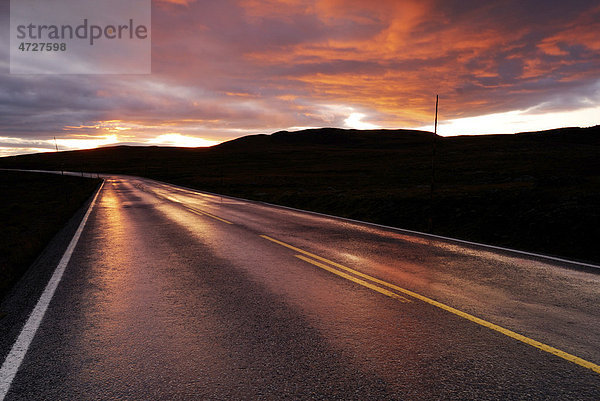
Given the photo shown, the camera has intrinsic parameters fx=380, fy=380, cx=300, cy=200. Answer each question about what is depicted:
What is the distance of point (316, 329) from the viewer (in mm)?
4316

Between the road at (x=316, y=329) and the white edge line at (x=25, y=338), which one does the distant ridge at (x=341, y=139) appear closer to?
the road at (x=316, y=329)

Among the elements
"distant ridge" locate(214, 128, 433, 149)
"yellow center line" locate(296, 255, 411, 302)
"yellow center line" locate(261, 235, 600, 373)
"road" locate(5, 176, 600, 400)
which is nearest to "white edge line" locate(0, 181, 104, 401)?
"road" locate(5, 176, 600, 400)

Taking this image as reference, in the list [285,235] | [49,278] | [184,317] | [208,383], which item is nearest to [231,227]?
[285,235]

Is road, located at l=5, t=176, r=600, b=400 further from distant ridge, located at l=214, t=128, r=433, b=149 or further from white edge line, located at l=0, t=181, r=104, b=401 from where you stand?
distant ridge, located at l=214, t=128, r=433, b=149

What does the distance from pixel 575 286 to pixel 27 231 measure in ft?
54.3

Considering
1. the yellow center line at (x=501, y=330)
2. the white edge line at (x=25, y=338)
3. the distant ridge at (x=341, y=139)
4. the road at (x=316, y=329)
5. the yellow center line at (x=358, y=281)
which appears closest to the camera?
the road at (x=316, y=329)

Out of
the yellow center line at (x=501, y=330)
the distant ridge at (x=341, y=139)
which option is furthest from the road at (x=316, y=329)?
the distant ridge at (x=341, y=139)

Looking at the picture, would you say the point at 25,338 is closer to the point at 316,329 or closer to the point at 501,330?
the point at 316,329

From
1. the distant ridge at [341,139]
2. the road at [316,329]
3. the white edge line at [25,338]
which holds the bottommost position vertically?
the white edge line at [25,338]

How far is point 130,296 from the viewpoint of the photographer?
18.2ft

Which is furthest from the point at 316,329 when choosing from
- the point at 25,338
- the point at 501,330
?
the point at 25,338

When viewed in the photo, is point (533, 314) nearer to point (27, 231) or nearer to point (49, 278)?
point (49, 278)

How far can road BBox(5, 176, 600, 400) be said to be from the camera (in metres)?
3.20

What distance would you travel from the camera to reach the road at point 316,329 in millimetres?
3195
